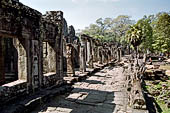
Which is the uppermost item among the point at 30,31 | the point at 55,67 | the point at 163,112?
the point at 30,31

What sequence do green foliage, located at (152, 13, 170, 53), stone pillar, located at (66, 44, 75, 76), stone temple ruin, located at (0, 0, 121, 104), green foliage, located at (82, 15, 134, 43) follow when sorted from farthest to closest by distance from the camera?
green foliage, located at (82, 15, 134, 43)
green foliage, located at (152, 13, 170, 53)
stone pillar, located at (66, 44, 75, 76)
stone temple ruin, located at (0, 0, 121, 104)

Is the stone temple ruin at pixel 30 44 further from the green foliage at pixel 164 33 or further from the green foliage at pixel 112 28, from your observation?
the green foliage at pixel 112 28

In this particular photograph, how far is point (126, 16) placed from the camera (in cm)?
6138

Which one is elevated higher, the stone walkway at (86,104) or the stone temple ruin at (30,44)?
the stone temple ruin at (30,44)

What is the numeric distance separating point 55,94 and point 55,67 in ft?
5.58

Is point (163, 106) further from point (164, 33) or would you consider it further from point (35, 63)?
point (164, 33)

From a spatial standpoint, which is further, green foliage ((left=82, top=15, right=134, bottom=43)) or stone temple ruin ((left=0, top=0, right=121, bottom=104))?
green foliage ((left=82, top=15, right=134, bottom=43))

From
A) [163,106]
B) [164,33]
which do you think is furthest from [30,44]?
[164,33]

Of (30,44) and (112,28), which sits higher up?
(112,28)

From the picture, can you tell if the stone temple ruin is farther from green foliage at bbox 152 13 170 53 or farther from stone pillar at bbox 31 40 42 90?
green foliage at bbox 152 13 170 53

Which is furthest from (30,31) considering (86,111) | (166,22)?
(166,22)

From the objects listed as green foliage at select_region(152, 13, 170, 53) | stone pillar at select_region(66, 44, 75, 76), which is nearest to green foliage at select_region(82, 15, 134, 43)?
green foliage at select_region(152, 13, 170, 53)

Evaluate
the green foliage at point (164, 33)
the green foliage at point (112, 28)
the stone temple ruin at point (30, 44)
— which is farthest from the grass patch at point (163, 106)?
Result: the green foliage at point (112, 28)

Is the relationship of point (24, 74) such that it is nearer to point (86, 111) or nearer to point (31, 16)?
point (31, 16)
